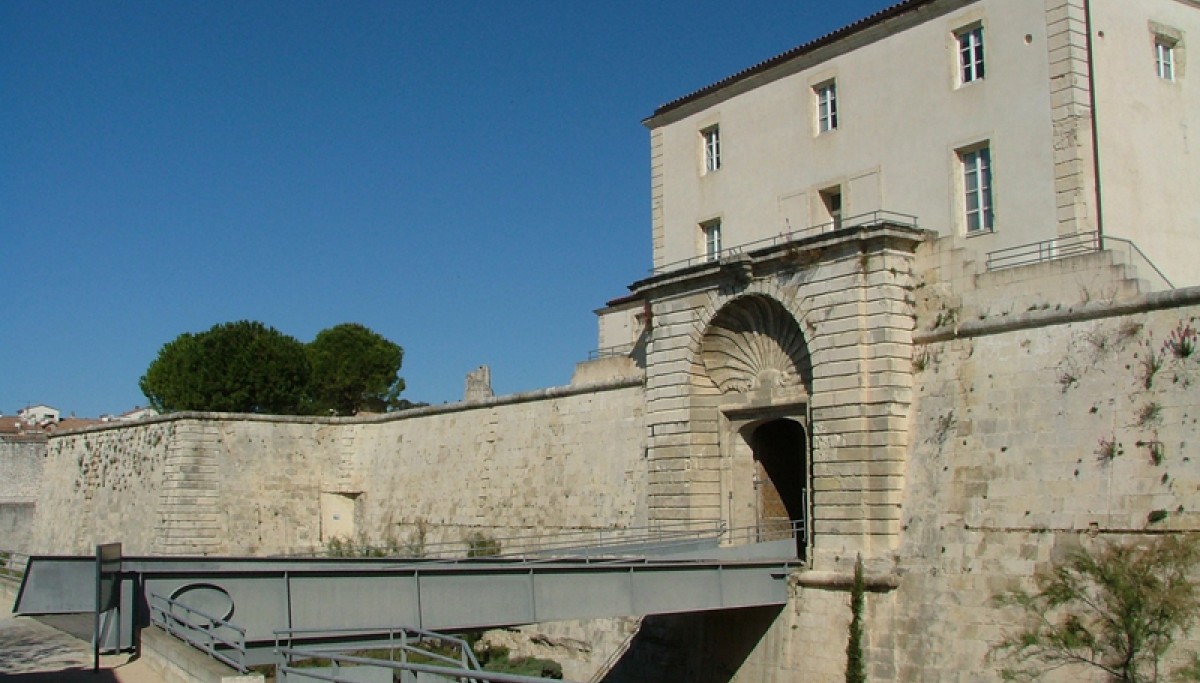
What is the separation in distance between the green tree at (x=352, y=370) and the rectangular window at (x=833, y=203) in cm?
3219

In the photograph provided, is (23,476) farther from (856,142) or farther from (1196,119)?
(1196,119)

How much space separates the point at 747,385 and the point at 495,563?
6.43 meters

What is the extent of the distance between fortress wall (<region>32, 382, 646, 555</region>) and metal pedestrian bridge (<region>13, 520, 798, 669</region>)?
6197 millimetres

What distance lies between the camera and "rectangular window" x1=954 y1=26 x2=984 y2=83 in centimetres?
2003

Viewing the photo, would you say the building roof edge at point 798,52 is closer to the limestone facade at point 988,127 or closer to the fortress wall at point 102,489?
the limestone facade at point 988,127

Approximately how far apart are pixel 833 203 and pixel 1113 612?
9516 millimetres

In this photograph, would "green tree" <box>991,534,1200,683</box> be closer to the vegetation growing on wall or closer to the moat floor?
the vegetation growing on wall

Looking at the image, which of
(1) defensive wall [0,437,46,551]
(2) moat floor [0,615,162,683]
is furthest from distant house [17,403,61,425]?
(2) moat floor [0,615,162,683]

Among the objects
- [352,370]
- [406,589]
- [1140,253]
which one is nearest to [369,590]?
[406,589]

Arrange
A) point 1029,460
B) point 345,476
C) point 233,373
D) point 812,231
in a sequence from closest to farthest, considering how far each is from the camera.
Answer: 1. point 1029,460
2. point 812,231
3. point 345,476
4. point 233,373

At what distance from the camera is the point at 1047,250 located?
60.5ft

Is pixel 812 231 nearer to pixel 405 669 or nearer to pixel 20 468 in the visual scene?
pixel 405 669

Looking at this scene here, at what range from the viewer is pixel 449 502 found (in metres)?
30.0

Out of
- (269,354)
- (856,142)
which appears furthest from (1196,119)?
(269,354)
